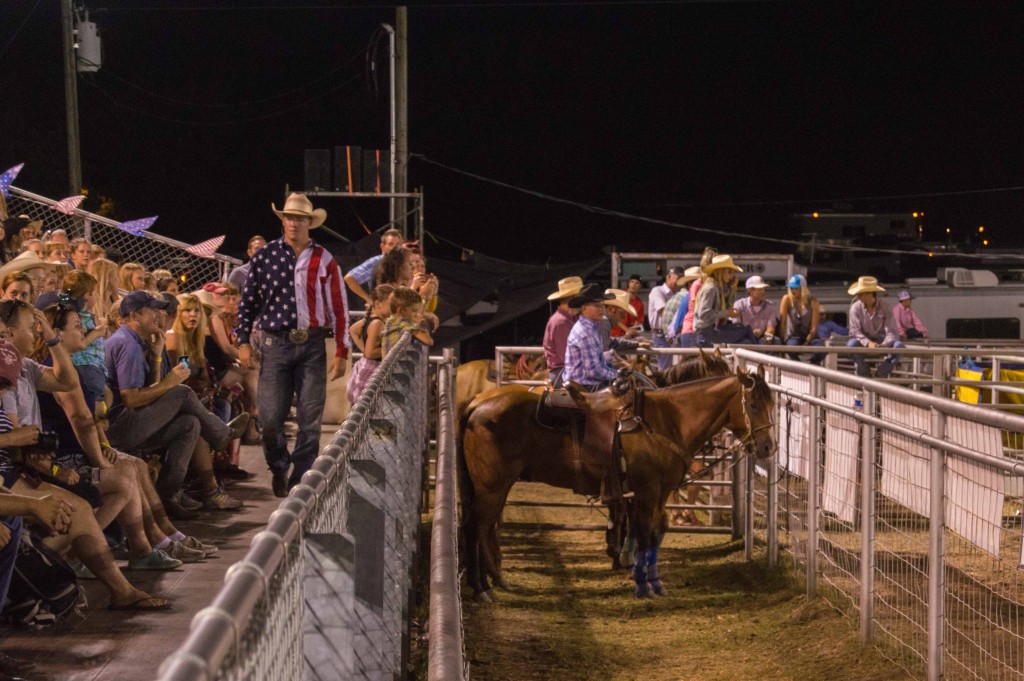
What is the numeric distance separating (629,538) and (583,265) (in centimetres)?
1298

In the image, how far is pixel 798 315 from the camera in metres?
16.8

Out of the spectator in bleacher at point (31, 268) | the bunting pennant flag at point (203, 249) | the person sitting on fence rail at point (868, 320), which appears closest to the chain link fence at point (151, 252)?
the bunting pennant flag at point (203, 249)

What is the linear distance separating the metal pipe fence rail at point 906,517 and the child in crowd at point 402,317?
2863mm

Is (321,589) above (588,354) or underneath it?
underneath

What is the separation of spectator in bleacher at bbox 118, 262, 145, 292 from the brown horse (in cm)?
296

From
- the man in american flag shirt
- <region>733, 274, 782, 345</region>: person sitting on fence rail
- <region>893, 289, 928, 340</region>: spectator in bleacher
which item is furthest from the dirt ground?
<region>893, 289, 928, 340</region>: spectator in bleacher

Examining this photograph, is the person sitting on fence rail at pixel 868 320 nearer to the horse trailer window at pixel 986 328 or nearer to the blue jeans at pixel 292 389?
the blue jeans at pixel 292 389

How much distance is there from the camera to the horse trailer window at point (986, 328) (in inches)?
1129

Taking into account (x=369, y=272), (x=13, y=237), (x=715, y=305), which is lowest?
(x=715, y=305)

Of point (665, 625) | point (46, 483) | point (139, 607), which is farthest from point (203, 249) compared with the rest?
point (139, 607)

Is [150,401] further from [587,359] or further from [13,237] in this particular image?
[587,359]

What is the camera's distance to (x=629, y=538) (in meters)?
10.1

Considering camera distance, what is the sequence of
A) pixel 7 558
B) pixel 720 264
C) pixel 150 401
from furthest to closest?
1. pixel 720 264
2. pixel 150 401
3. pixel 7 558

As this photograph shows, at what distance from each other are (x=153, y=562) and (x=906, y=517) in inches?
171
